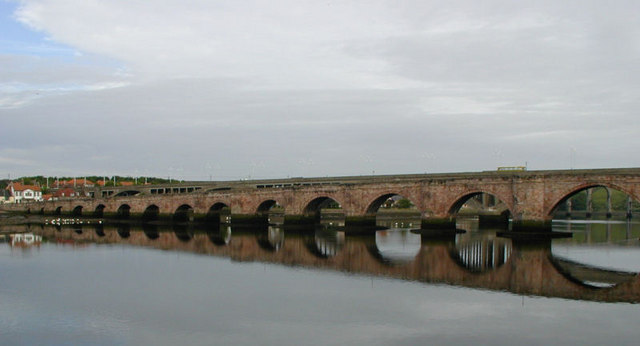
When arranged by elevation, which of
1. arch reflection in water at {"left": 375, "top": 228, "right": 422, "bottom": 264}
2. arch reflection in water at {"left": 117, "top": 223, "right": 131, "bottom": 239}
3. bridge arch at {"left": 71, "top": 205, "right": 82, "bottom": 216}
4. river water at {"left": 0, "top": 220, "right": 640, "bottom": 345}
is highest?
bridge arch at {"left": 71, "top": 205, "right": 82, "bottom": 216}

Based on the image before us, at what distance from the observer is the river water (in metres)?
19.0

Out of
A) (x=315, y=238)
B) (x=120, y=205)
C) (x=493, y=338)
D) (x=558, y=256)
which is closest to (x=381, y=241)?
(x=315, y=238)

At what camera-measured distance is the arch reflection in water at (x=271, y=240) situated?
44.6m

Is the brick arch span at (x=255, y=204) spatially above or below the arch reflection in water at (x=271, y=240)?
above

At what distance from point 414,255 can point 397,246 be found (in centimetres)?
617

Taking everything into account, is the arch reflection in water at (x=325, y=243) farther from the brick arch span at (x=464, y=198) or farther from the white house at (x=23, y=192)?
the white house at (x=23, y=192)

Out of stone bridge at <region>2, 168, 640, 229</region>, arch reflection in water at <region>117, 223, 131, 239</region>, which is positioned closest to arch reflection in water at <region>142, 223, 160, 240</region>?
arch reflection in water at <region>117, 223, 131, 239</region>

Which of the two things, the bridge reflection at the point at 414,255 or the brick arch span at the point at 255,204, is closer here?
the bridge reflection at the point at 414,255

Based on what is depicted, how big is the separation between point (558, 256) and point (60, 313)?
29.9m

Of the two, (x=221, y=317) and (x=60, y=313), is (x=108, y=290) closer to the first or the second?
(x=60, y=313)

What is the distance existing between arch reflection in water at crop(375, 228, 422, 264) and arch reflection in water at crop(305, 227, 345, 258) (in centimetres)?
328

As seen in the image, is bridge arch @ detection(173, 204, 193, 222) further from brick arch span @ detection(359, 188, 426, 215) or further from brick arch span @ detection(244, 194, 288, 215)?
brick arch span @ detection(359, 188, 426, 215)

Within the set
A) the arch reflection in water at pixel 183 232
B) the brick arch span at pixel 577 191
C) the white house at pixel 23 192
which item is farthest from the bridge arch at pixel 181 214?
the white house at pixel 23 192

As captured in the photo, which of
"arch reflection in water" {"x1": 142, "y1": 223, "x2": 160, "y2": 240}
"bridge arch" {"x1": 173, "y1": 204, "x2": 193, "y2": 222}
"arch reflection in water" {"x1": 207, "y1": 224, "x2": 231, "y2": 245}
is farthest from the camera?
"bridge arch" {"x1": 173, "y1": 204, "x2": 193, "y2": 222}
